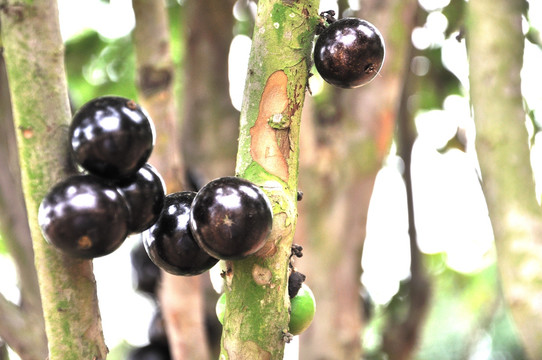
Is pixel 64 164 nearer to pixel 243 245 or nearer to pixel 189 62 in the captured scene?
pixel 243 245

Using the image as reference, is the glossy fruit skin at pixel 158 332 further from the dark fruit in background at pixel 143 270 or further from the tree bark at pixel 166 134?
the tree bark at pixel 166 134

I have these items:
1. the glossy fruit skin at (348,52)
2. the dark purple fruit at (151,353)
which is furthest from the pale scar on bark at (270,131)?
the dark purple fruit at (151,353)

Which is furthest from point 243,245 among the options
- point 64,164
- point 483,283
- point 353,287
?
point 483,283

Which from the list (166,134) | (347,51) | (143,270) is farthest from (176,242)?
(143,270)

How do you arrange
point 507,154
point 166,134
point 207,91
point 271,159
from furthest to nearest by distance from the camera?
1. point 207,91
2. point 166,134
3. point 507,154
4. point 271,159

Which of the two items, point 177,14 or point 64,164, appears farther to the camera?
point 177,14

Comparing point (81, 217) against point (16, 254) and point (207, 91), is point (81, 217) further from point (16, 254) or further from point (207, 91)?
point (207, 91)
